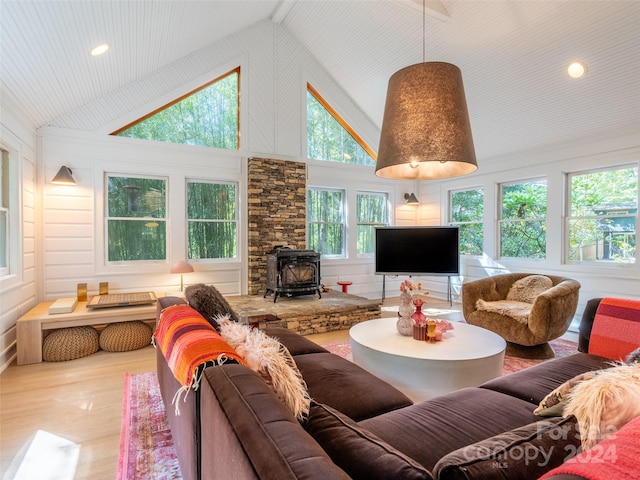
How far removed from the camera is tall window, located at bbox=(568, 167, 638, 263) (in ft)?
13.3

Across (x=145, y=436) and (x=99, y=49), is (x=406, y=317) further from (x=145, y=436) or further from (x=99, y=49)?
(x=99, y=49)

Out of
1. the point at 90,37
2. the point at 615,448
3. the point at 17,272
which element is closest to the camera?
the point at 615,448

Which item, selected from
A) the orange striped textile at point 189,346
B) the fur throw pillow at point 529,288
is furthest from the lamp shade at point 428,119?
the fur throw pillow at point 529,288

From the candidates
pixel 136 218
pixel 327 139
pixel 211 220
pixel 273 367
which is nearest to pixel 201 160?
pixel 211 220

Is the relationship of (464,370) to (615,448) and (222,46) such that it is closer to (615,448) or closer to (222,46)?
(615,448)

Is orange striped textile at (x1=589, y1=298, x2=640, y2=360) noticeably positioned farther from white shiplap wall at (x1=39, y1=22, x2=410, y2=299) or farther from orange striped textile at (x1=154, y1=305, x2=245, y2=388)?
white shiplap wall at (x1=39, y1=22, x2=410, y2=299)

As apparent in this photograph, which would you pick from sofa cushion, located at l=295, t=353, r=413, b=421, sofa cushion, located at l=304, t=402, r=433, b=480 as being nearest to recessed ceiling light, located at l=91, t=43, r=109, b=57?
sofa cushion, located at l=295, t=353, r=413, b=421

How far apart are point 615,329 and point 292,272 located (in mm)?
3423

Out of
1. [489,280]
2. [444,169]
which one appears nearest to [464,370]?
[444,169]

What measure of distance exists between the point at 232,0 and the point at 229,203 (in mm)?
2497

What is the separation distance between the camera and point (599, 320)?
220 centimetres

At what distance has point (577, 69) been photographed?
3691 mm

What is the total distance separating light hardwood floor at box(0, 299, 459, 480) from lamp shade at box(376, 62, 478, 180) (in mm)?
2409

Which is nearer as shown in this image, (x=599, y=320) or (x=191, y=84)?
(x=599, y=320)
